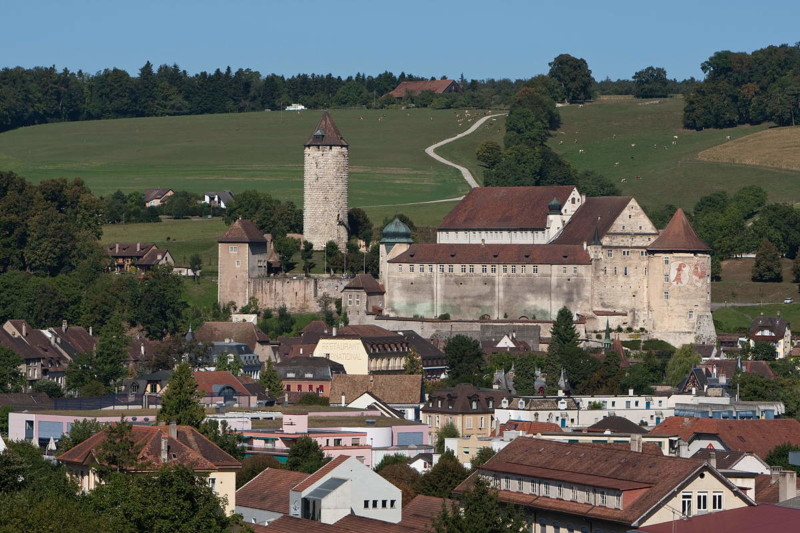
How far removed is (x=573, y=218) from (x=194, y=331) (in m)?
22.9

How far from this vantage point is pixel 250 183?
15488cm

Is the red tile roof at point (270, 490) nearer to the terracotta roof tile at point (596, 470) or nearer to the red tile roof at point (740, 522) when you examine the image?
the terracotta roof tile at point (596, 470)

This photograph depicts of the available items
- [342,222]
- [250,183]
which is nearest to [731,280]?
[342,222]

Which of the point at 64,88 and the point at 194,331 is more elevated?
the point at 64,88

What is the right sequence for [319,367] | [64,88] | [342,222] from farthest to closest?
[64,88]
[342,222]
[319,367]

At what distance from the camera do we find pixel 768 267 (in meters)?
123

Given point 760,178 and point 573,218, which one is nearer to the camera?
point 573,218

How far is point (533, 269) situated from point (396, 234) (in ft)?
29.2

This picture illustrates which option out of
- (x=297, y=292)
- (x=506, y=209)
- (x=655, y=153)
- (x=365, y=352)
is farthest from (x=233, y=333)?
(x=655, y=153)

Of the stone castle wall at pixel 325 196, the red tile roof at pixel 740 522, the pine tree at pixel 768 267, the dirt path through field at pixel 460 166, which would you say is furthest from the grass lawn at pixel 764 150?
the red tile roof at pixel 740 522

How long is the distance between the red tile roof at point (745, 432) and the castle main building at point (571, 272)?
3591 centimetres

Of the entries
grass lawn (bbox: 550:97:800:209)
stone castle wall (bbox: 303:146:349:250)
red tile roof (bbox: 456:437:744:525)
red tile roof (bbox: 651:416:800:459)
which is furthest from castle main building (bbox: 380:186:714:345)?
red tile roof (bbox: 456:437:744:525)

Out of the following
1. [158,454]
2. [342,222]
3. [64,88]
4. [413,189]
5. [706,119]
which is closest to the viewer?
[158,454]

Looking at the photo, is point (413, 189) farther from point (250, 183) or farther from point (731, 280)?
point (731, 280)
